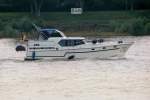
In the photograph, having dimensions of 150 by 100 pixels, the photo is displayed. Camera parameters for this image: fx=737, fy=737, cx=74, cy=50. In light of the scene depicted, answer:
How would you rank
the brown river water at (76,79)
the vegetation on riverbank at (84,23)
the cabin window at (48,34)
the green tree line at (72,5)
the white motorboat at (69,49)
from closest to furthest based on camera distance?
the brown river water at (76,79) → the white motorboat at (69,49) → the cabin window at (48,34) → the vegetation on riverbank at (84,23) → the green tree line at (72,5)

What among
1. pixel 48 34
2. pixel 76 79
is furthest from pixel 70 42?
pixel 76 79

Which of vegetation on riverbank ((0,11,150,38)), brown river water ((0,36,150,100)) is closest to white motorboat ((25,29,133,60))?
brown river water ((0,36,150,100))

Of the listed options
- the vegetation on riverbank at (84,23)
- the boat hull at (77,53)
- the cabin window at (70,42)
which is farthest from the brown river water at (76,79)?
the vegetation on riverbank at (84,23)

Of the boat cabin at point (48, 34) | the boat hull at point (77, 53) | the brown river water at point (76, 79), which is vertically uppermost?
the boat cabin at point (48, 34)

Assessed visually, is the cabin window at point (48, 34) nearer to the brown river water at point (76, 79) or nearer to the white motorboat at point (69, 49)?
the white motorboat at point (69, 49)

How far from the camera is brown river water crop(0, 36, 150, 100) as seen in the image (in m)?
34.0

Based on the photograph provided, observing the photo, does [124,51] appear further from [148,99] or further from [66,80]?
[148,99]

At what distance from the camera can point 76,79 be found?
40.7m

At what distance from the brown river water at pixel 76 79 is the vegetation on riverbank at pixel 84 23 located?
3785cm

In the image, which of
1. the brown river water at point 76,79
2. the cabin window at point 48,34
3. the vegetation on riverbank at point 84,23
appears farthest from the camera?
the vegetation on riverbank at point 84,23

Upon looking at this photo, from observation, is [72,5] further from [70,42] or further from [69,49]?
[69,49]

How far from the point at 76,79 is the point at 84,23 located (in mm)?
60148

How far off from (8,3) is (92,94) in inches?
3096

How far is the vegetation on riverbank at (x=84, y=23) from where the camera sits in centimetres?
9538
